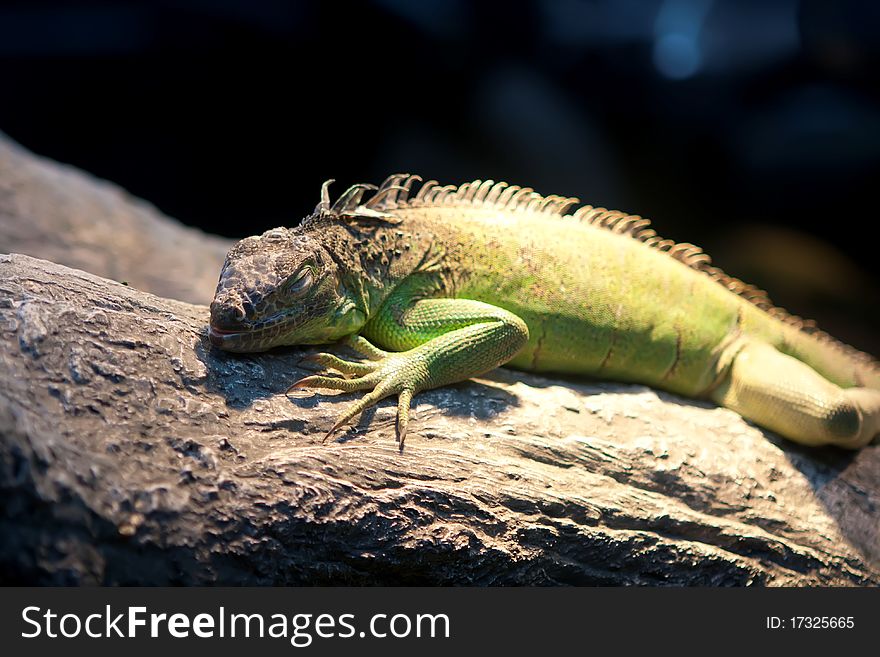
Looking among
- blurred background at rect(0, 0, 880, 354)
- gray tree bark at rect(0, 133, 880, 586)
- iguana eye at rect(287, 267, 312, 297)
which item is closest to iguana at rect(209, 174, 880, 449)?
iguana eye at rect(287, 267, 312, 297)

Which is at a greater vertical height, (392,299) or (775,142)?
(775,142)

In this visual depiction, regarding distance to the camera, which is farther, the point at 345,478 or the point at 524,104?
the point at 524,104

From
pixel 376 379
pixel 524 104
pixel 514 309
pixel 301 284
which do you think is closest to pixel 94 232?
pixel 301 284

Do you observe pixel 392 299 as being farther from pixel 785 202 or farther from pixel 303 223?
pixel 785 202

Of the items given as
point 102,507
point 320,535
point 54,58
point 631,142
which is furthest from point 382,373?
point 54,58

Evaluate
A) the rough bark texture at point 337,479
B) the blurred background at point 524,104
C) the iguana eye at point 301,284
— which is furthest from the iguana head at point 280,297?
the blurred background at point 524,104

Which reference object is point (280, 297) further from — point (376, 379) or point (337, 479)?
point (337, 479)

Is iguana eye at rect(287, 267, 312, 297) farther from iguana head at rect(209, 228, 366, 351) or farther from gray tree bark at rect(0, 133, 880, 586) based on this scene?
gray tree bark at rect(0, 133, 880, 586)
